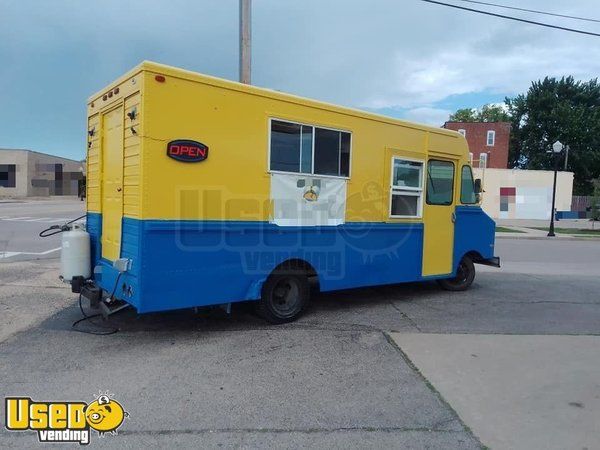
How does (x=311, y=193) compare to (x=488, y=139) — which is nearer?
(x=311, y=193)

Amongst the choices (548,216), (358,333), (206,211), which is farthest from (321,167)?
(548,216)

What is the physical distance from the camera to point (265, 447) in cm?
335

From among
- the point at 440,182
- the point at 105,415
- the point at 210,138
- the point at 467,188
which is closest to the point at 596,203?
the point at 467,188

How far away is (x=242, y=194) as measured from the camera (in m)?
5.70

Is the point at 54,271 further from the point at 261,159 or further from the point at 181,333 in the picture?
the point at 261,159

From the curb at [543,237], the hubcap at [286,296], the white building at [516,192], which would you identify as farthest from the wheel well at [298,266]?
the white building at [516,192]

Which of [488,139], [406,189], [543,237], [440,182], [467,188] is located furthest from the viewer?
[488,139]

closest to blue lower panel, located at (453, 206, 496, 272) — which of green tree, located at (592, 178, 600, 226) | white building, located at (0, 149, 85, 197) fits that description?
green tree, located at (592, 178, 600, 226)

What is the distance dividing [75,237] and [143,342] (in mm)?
1691

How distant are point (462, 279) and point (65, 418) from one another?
7262mm

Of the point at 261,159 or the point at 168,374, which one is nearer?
the point at 168,374

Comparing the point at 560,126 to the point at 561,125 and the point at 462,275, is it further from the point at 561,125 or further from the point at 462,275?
the point at 462,275

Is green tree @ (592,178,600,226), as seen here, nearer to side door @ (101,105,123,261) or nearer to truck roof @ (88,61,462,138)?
truck roof @ (88,61,462,138)

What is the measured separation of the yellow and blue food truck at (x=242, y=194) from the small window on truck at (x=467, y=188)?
3.12 feet
